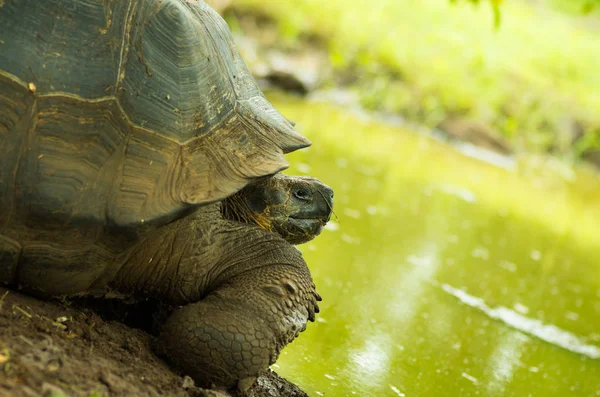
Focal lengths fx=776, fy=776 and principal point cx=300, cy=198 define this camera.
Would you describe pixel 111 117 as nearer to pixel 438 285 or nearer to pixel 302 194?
pixel 302 194

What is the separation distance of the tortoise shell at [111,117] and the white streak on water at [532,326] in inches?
106

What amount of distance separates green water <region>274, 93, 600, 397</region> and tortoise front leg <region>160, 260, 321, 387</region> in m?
0.56

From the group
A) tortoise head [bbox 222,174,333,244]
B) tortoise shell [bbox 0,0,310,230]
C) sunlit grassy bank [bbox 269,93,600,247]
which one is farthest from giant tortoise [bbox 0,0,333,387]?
sunlit grassy bank [bbox 269,93,600,247]

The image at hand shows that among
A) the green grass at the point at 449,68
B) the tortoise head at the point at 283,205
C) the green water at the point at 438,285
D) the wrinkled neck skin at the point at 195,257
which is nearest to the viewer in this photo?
the wrinkled neck skin at the point at 195,257

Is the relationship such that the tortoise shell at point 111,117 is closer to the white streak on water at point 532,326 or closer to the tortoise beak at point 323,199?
the tortoise beak at point 323,199

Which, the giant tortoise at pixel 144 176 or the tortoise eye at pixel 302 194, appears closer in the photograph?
the giant tortoise at pixel 144 176

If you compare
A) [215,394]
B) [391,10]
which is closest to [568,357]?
[215,394]

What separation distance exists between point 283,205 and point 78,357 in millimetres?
1146

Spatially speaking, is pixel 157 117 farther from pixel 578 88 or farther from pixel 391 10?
pixel 578 88

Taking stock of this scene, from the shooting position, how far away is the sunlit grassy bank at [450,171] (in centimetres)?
891

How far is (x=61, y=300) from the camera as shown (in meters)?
2.77

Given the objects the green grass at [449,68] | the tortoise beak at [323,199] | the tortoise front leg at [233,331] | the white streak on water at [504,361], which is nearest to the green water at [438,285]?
the white streak on water at [504,361]

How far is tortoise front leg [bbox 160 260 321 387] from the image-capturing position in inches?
105

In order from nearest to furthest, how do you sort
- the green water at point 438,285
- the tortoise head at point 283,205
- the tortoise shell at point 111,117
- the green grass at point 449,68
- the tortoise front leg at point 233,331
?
1. the tortoise shell at point 111,117
2. the tortoise front leg at point 233,331
3. the tortoise head at point 283,205
4. the green water at point 438,285
5. the green grass at point 449,68
